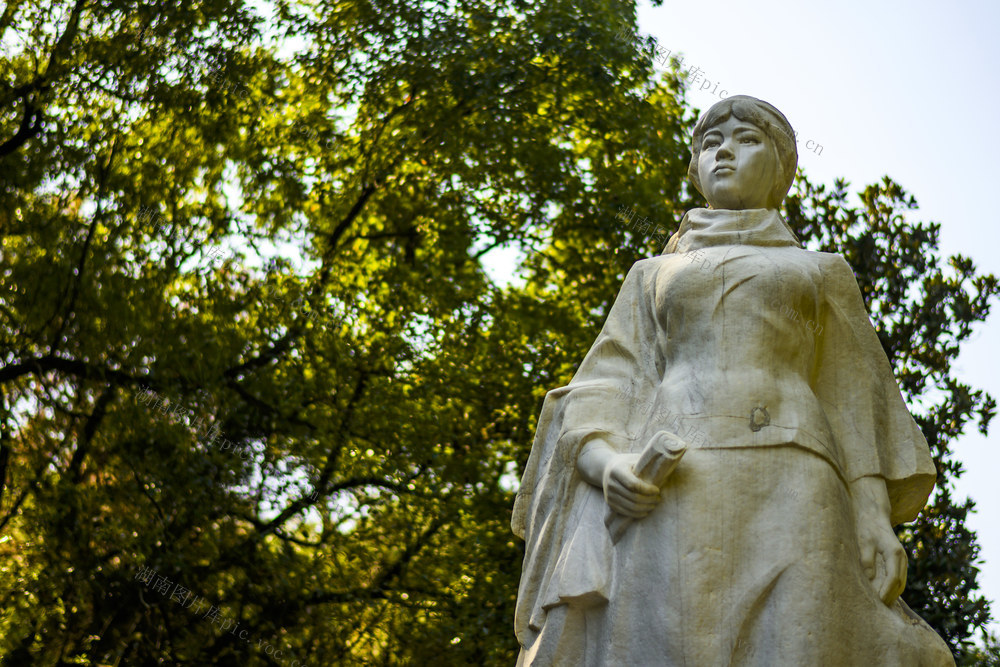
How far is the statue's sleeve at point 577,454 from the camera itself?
4.11 meters

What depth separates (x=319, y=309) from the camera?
1276 centimetres

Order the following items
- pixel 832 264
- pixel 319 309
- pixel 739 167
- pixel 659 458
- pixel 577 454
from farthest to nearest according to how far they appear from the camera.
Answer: pixel 319 309, pixel 739 167, pixel 832 264, pixel 577 454, pixel 659 458

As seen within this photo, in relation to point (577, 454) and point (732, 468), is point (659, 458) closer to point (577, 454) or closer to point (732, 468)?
point (732, 468)

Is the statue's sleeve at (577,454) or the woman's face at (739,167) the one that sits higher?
the woman's face at (739,167)

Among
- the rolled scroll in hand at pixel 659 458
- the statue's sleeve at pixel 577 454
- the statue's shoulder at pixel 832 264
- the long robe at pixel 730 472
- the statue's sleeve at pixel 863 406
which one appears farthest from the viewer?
the statue's shoulder at pixel 832 264

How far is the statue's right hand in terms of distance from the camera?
402 centimetres

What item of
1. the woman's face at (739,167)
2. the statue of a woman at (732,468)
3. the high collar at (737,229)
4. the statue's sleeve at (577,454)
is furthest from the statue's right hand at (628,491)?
the woman's face at (739,167)

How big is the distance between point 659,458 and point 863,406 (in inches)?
37.2

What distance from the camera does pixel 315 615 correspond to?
38.9 feet

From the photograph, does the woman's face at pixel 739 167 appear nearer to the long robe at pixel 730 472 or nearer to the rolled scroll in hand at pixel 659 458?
the long robe at pixel 730 472

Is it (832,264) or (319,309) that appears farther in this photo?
(319,309)

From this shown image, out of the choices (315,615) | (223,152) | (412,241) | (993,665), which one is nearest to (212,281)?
(223,152)

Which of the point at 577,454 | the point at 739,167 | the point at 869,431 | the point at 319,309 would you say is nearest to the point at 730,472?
the point at 577,454

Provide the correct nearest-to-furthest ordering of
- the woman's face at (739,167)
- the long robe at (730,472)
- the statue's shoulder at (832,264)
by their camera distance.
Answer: the long robe at (730,472) < the statue's shoulder at (832,264) < the woman's face at (739,167)
